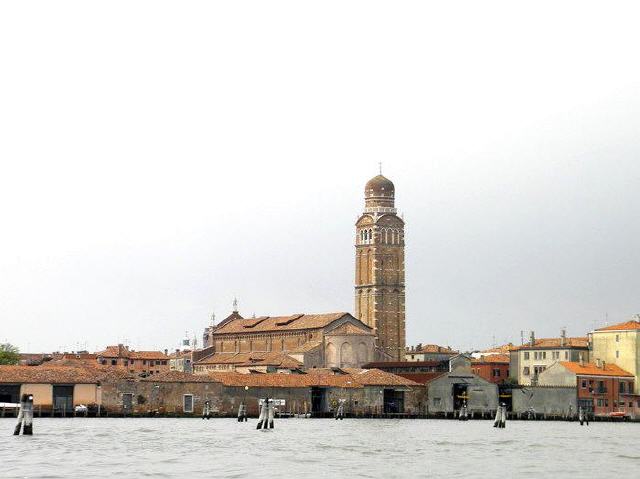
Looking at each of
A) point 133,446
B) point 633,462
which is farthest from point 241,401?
point 633,462

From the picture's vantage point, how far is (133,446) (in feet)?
192

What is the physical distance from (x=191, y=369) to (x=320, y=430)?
54672 millimetres

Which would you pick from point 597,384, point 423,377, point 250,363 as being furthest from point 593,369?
point 250,363

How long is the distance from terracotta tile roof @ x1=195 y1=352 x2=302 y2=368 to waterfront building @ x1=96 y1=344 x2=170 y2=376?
62.8 feet

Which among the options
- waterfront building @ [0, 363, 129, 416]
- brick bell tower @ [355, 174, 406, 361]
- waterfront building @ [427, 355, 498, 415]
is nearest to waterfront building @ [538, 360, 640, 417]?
waterfront building @ [427, 355, 498, 415]

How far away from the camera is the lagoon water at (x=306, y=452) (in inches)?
1863

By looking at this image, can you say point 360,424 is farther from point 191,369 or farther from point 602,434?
point 191,369

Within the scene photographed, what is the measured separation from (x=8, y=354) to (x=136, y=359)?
26.3 m

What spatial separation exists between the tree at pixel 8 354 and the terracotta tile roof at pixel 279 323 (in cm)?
1941

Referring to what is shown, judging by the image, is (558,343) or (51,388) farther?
(558,343)

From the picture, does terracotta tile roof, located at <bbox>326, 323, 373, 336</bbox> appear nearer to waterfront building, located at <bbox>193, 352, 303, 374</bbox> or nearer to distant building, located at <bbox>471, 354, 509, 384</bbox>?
waterfront building, located at <bbox>193, 352, 303, 374</bbox>

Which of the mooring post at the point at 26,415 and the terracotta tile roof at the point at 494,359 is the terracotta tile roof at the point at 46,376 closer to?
the mooring post at the point at 26,415

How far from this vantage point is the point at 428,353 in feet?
481

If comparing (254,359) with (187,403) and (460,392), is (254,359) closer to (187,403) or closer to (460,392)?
(460,392)
